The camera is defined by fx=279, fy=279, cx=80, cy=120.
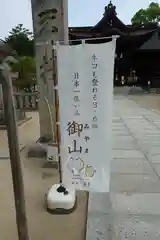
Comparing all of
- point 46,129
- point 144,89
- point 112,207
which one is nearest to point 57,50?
point 112,207

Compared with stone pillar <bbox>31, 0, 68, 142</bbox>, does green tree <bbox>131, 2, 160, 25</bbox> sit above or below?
above

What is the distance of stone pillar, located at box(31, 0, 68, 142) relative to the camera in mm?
4336

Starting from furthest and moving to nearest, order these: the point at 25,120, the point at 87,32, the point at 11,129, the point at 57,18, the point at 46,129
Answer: the point at 87,32 < the point at 25,120 < the point at 46,129 < the point at 57,18 < the point at 11,129

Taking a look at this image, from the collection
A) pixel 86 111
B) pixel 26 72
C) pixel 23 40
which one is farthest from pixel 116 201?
pixel 23 40

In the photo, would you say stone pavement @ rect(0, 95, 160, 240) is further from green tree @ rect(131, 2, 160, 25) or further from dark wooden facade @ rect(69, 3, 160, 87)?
green tree @ rect(131, 2, 160, 25)

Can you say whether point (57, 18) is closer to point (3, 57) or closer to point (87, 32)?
point (3, 57)

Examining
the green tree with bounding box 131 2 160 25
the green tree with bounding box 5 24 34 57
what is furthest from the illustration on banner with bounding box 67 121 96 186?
the green tree with bounding box 131 2 160 25

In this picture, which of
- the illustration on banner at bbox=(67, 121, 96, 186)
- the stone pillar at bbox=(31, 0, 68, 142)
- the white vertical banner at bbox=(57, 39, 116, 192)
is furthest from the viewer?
the stone pillar at bbox=(31, 0, 68, 142)

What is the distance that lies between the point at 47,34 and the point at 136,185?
8.66 ft

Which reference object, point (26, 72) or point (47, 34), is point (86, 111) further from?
point (26, 72)

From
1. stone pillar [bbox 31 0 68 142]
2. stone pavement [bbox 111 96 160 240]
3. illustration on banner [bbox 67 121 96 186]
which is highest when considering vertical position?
stone pillar [bbox 31 0 68 142]

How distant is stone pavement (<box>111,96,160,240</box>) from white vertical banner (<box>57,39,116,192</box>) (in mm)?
448

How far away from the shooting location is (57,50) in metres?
2.54

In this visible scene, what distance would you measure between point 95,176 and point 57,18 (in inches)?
109
